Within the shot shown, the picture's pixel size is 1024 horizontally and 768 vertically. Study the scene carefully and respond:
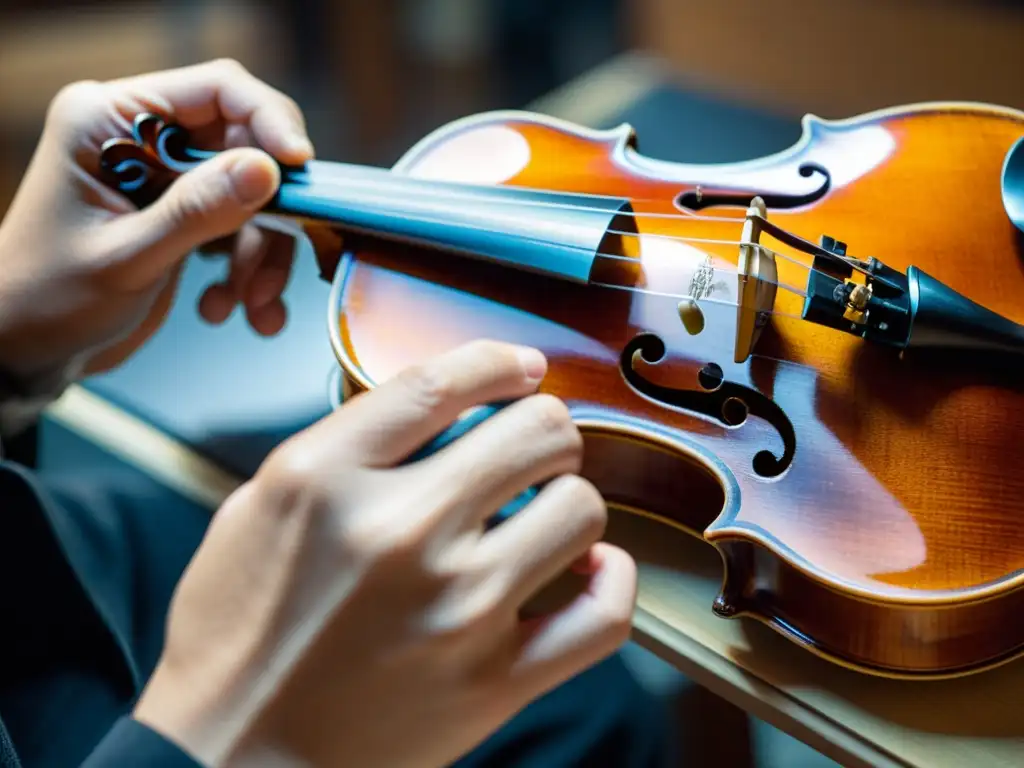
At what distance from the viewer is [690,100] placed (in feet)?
3.86

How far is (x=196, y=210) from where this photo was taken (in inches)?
25.7

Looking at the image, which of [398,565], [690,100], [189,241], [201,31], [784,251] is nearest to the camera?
[398,565]

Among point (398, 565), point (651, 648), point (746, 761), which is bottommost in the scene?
point (746, 761)

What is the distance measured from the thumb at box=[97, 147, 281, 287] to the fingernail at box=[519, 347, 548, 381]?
28 cm

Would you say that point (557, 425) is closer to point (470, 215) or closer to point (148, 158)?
point (470, 215)

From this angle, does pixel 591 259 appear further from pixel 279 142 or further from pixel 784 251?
pixel 279 142

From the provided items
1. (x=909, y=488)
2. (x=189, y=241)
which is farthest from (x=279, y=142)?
(x=909, y=488)

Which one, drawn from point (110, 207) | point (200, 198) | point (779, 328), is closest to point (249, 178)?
point (200, 198)

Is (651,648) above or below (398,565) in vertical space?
below

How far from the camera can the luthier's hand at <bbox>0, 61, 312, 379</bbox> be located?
660 millimetres

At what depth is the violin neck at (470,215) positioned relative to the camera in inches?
23.0

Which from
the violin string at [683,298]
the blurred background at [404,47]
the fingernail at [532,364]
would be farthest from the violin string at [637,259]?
the blurred background at [404,47]

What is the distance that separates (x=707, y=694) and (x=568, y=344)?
0.37 m

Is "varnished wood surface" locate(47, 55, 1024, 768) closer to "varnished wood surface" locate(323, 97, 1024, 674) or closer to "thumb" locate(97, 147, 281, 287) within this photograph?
"varnished wood surface" locate(323, 97, 1024, 674)
